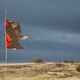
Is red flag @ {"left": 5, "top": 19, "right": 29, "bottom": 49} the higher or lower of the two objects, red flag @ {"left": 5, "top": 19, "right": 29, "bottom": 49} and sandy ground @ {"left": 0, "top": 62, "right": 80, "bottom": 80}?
the higher

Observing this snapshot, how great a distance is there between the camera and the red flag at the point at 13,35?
11414 mm

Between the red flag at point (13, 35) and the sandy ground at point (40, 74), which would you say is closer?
the red flag at point (13, 35)

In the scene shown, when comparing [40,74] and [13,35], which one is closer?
[13,35]

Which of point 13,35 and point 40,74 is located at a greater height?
point 13,35

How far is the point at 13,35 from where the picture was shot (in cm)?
1159

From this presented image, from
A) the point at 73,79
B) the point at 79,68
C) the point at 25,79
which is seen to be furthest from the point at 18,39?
the point at 79,68

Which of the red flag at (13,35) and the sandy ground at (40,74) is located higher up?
the red flag at (13,35)

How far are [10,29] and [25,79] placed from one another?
18.5ft

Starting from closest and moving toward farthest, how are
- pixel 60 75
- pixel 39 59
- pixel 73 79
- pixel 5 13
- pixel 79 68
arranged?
pixel 5 13
pixel 73 79
pixel 60 75
pixel 79 68
pixel 39 59

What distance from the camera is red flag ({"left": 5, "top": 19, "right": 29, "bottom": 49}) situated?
37.4 ft

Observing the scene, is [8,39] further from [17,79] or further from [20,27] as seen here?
[17,79]

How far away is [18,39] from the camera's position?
11.5 meters

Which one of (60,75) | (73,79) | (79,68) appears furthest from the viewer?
(79,68)

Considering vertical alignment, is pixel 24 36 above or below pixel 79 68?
above
